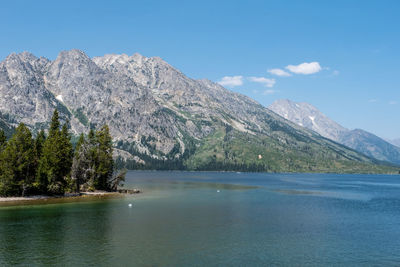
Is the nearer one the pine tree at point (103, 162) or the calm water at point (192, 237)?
the calm water at point (192, 237)

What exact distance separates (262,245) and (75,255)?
117 ft

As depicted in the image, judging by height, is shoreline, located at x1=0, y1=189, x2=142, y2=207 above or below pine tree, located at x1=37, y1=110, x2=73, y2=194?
below

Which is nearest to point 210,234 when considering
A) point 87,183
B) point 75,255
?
point 75,255

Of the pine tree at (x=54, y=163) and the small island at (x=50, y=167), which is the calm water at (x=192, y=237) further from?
the pine tree at (x=54, y=163)

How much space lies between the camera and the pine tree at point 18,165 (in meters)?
127

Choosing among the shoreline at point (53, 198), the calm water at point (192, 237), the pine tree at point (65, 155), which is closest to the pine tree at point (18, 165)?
the shoreline at point (53, 198)

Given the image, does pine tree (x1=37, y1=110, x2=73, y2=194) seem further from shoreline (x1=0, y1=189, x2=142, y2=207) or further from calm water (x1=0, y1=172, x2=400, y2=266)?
calm water (x1=0, y1=172, x2=400, y2=266)

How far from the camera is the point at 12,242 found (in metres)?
67.7

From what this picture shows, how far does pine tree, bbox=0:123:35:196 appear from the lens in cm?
12656

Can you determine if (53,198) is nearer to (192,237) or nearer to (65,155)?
(65,155)

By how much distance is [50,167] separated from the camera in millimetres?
136875

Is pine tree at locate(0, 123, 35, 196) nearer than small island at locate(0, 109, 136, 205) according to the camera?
Yes

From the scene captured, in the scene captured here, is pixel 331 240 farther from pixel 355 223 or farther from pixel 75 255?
pixel 75 255

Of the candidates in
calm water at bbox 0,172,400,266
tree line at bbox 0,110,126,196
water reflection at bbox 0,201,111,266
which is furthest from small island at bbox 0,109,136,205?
water reflection at bbox 0,201,111,266
